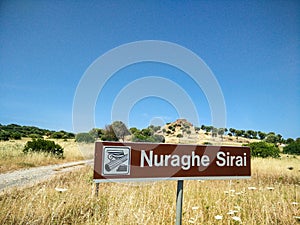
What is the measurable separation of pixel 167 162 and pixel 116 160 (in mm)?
447

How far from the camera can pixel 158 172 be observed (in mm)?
1891

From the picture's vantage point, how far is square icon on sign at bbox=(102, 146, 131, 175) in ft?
5.70

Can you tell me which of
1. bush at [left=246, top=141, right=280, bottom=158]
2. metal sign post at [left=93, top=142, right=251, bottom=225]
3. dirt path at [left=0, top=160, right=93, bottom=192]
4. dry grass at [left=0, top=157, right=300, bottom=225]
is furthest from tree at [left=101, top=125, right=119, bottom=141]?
bush at [left=246, top=141, right=280, bottom=158]

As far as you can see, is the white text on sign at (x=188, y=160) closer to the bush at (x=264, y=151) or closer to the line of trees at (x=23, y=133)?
the bush at (x=264, y=151)

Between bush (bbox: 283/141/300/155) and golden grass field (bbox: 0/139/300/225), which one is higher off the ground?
bush (bbox: 283/141/300/155)

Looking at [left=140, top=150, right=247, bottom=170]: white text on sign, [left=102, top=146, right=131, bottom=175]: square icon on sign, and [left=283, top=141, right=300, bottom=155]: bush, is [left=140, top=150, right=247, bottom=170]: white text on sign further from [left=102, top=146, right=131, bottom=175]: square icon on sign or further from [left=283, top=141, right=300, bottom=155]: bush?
→ [left=283, top=141, right=300, bottom=155]: bush

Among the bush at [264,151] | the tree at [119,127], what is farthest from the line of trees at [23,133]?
the tree at [119,127]

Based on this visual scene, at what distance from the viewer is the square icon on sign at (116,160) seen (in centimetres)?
174

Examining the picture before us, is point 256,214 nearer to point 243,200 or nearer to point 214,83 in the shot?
point 243,200

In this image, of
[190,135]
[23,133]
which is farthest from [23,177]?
[23,133]

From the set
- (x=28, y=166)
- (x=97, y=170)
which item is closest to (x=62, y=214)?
(x=97, y=170)

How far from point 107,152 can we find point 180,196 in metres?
0.85

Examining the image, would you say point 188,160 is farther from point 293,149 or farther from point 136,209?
point 293,149

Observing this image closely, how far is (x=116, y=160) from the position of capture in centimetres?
178
